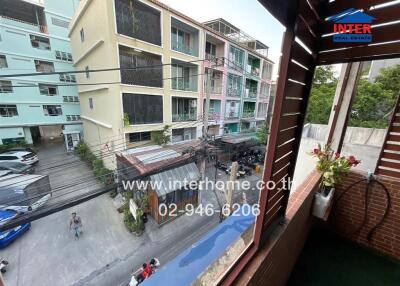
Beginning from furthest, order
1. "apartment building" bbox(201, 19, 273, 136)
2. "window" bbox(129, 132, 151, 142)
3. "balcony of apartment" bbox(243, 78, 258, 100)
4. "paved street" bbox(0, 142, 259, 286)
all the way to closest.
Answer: "balcony of apartment" bbox(243, 78, 258, 100) < "apartment building" bbox(201, 19, 273, 136) < "window" bbox(129, 132, 151, 142) < "paved street" bbox(0, 142, 259, 286)

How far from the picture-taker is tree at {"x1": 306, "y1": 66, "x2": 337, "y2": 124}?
23.0 feet

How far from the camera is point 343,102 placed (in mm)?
2678

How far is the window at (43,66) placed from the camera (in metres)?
10.2

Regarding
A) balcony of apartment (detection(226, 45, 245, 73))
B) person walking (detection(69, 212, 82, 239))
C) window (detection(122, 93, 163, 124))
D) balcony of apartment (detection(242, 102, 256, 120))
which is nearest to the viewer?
person walking (detection(69, 212, 82, 239))

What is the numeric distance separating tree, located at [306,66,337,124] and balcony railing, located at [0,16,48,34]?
A: 48.2ft

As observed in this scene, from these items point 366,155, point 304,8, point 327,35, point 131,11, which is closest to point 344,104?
point 366,155

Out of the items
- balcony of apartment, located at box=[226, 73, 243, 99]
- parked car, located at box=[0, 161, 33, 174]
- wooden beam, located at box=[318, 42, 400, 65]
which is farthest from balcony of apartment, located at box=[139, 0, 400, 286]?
parked car, located at box=[0, 161, 33, 174]

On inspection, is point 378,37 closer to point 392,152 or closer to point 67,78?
point 392,152

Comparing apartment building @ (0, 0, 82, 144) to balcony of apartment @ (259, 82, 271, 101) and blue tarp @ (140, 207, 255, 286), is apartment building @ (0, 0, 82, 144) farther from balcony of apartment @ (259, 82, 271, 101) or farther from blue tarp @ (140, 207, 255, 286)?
balcony of apartment @ (259, 82, 271, 101)

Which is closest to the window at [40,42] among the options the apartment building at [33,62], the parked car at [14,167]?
the apartment building at [33,62]

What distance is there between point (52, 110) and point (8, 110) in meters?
1.92

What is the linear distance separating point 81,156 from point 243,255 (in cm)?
1166

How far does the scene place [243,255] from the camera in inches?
44.9

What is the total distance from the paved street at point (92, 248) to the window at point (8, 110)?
7767 mm
